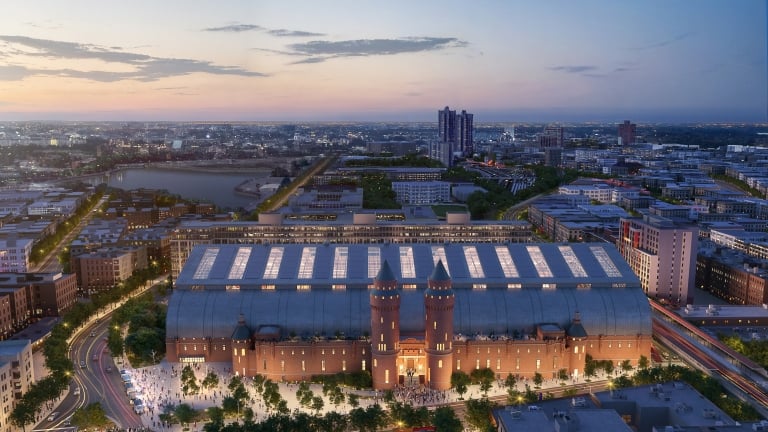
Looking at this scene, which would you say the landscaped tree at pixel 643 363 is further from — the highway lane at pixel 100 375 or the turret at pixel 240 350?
the highway lane at pixel 100 375

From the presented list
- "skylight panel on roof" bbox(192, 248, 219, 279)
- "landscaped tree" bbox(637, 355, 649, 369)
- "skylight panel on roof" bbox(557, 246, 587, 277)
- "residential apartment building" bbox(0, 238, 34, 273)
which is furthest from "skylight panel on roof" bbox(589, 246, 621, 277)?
"residential apartment building" bbox(0, 238, 34, 273)

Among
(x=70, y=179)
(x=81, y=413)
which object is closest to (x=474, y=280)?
(x=81, y=413)

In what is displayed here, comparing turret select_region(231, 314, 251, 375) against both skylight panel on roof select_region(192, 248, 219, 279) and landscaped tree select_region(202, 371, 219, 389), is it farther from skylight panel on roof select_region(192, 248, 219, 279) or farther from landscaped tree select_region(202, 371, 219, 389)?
skylight panel on roof select_region(192, 248, 219, 279)

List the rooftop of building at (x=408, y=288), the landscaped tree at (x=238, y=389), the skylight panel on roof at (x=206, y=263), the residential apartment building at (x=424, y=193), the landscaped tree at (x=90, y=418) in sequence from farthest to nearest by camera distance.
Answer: the residential apartment building at (x=424, y=193), the skylight panel on roof at (x=206, y=263), the rooftop of building at (x=408, y=288), the landscaped tree at (x=238, y=389), the landscaped tree at (x=90, y=418)

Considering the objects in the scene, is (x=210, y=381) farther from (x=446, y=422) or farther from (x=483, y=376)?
(x=483, y=376)

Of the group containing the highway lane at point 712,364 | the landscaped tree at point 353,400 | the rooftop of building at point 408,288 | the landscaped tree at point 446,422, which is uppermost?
the rooftop of building at point 408,288

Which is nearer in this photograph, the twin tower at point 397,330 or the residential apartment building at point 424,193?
the twin tower at point 397,330

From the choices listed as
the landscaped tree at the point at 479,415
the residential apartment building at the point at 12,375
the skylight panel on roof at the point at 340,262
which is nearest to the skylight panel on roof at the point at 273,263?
the skylight panel on roof at the point at 340,262
